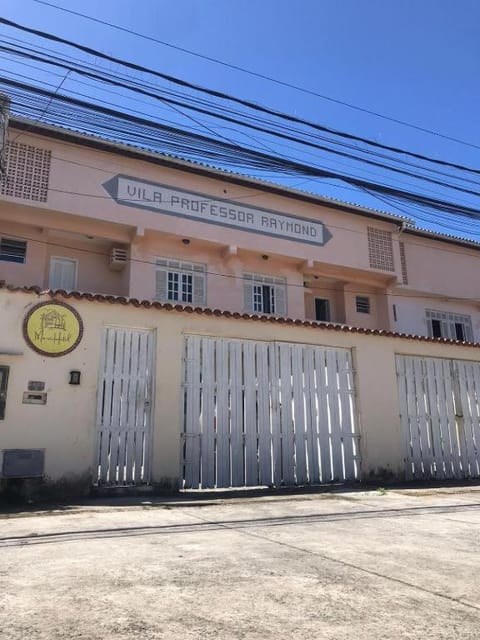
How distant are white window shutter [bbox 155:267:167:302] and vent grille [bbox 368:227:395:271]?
22.3ft

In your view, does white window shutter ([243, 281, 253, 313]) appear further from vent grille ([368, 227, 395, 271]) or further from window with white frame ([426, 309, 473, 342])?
window with white frame ([426, 309, 473, 342])

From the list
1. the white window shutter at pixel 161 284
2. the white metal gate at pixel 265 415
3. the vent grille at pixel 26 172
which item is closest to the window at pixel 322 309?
the white window shutter at pixel 161 284

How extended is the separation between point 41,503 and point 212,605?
504cm

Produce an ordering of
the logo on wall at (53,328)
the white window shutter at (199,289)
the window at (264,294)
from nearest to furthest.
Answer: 1. the logo on wall at (53,328)
2. the white window shutter at (199,289)
3. the window at (264,294)

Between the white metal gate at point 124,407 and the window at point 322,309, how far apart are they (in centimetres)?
972

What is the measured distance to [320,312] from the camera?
57.1 ft

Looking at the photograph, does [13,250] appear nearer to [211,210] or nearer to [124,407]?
[211,210]

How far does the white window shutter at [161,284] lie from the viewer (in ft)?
45.5

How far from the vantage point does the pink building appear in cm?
1279

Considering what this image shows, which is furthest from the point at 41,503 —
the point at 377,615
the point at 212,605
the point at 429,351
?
the point at 429,351

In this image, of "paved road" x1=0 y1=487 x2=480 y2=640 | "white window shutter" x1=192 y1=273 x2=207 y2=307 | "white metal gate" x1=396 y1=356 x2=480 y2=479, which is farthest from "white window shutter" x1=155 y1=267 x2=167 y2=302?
"paved road" x1=0 y1=487 x2=480 y2=640

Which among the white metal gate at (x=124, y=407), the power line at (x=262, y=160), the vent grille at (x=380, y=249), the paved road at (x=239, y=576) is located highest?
the vent grille at (x=380, y=249)

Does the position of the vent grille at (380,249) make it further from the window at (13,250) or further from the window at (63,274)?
the window at (13,250)

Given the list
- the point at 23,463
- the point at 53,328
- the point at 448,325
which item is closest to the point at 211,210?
the point at 53,328
